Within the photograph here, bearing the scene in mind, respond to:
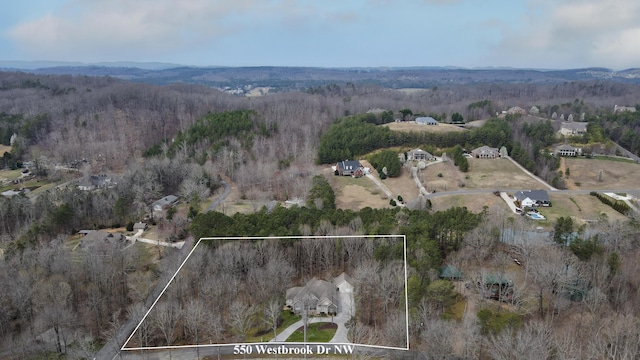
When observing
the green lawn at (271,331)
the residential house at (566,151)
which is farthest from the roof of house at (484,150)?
the green lawn at (271,331)

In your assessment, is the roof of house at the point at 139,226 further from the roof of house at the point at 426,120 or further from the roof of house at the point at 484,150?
the roof of house at the point at 426,120

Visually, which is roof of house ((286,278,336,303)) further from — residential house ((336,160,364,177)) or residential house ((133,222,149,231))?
residential house ((336,160,364,177))

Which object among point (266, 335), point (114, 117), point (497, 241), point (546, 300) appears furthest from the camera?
point (114, 117)

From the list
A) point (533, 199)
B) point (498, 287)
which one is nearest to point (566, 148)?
point (533, 199)

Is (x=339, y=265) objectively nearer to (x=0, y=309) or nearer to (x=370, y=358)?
(x=370, y=358)

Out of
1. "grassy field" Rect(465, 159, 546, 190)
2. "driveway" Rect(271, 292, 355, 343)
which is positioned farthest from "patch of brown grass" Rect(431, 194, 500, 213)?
"driveway" Rect(271, 292, 355, 343)

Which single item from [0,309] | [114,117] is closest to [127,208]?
[0,309]
